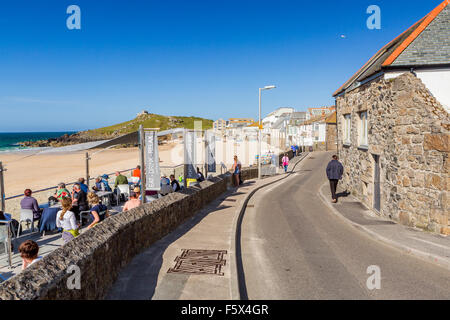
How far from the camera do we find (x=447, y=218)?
8.88 m

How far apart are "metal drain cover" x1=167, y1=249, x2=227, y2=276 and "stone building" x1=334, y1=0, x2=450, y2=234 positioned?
6181 millimetres

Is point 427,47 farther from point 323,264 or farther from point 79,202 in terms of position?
point 79,202

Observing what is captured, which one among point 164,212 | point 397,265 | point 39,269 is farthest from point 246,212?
point 39,269

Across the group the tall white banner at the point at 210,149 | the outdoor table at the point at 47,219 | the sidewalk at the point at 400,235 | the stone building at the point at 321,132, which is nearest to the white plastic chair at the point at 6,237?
the outdoor table at the point at 47,219

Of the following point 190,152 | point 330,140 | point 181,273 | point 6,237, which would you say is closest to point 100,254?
point 181,273

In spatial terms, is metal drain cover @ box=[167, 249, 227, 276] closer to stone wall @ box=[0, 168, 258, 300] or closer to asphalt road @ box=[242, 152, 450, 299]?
asphalt road @ box=[242, 152, 450, 299]

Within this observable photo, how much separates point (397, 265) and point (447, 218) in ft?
9.58

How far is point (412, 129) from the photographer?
9.71m

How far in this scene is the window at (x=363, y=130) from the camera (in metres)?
13.8

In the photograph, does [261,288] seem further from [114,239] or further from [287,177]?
[287,177]

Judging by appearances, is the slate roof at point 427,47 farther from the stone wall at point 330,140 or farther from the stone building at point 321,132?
the stone wall at point 330,140

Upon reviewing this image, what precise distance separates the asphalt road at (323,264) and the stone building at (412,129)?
189cm

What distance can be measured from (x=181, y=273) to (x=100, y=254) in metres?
1.67
